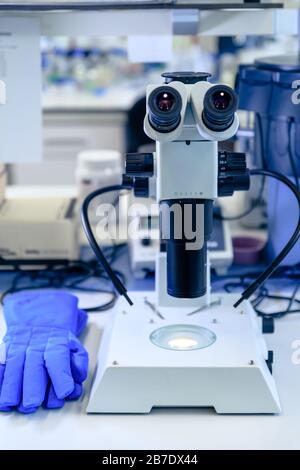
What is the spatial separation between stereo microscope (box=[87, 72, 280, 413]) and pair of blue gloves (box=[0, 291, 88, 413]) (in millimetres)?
40

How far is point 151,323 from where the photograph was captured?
1.15 meters

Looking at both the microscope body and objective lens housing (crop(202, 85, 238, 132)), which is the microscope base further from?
objective lens housing (crop(202, 85, 238, 132))

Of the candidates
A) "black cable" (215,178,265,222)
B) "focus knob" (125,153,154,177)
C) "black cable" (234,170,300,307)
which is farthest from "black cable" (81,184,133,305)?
"black cable" (215,178,265,222)

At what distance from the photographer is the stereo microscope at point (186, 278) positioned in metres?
0.97

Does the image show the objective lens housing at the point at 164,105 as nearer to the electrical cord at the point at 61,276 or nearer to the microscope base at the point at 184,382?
the microscope base at the point at 184,382

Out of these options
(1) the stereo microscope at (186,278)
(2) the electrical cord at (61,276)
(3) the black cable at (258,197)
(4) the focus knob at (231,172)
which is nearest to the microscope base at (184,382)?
(1) the stereo microscope at (186,278)

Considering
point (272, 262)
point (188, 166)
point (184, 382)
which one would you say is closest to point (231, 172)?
point (188, 166)

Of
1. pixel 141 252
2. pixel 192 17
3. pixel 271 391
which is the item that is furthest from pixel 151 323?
pixel 192 17

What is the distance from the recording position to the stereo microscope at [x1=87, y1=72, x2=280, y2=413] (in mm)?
968

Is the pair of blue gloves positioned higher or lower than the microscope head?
lower

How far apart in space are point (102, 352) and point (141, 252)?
0.43 metres

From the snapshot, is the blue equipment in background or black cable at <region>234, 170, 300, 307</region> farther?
the blue equipment in background

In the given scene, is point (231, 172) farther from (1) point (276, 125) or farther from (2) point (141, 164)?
Answer: (1) point (276, 125)

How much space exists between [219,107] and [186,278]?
27 cm
